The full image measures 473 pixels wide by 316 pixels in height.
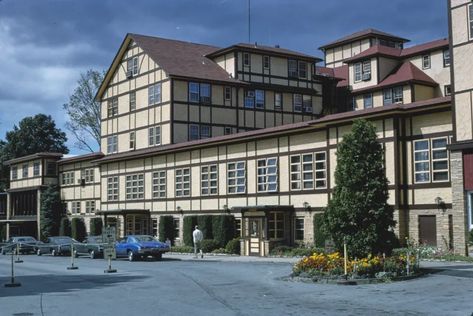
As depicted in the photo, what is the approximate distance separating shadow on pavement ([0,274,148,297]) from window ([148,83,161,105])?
92.6ft

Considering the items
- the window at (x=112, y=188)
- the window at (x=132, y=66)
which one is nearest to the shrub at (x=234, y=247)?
the window at (x=112, y=188)

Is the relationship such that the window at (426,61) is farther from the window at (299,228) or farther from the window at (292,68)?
the window at (299,228)

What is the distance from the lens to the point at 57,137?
304 feet

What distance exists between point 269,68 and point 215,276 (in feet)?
109

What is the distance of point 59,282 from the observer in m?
22.6

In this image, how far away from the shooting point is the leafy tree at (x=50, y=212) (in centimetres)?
6391

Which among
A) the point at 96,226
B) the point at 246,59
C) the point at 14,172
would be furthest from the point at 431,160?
the point at 14,172

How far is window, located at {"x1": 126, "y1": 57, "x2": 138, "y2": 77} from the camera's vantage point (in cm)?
5597

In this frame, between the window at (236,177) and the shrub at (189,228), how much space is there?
358cm

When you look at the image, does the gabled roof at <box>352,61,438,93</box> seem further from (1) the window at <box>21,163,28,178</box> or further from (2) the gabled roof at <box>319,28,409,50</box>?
(1) the window at <box>21,163,28,178</box>

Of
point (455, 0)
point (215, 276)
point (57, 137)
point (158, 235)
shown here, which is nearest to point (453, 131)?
point (455, 0)

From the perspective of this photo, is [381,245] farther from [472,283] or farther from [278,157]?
[278,157]

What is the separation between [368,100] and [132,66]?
19.9 m

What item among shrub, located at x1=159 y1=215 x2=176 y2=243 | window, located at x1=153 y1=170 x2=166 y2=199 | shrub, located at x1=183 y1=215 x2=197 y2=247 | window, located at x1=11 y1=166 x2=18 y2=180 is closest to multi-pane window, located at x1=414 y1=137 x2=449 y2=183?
shrub, located at x1=183 y1=215 x2=197 y2=247
